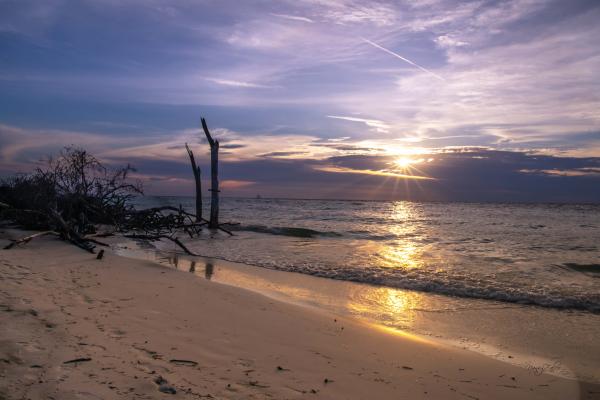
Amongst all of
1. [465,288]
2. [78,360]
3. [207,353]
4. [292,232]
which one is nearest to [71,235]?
[207,353]

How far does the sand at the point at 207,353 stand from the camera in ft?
9.30

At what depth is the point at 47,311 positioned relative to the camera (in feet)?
13.3

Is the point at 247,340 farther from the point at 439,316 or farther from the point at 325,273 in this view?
the point at 325,273

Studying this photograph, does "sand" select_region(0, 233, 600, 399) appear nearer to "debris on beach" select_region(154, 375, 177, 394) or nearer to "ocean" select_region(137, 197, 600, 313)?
"debris on beach" select_region(154, 375, 177, 394)

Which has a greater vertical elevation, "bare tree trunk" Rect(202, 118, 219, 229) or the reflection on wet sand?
"bare tree trunk" Rect(202, 118, 219, 229)

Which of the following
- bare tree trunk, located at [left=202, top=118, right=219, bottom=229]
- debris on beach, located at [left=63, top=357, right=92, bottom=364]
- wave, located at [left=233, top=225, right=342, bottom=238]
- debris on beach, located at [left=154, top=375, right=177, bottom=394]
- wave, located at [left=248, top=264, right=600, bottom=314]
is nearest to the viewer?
debris on beach, located at [left=154, top=375, right=177, bottom=394]

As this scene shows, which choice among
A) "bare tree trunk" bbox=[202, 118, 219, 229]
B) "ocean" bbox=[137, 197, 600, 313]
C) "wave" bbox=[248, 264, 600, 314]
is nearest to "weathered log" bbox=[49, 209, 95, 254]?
"ocean" bbox=[137, 197, 600, 313]

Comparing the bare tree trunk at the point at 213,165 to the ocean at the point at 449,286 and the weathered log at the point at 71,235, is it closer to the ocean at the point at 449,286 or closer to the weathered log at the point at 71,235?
the ocean at the point at 449,286

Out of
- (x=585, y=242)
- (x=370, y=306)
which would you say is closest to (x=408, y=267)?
(x=370, y=306)

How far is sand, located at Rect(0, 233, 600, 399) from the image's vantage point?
2834 mm

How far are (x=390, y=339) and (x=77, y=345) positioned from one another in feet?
10.6

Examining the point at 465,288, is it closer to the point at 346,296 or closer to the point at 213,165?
the point at 346,296

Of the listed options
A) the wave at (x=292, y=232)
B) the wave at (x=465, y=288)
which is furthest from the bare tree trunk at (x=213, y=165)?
the wave at (x=465, y=288)

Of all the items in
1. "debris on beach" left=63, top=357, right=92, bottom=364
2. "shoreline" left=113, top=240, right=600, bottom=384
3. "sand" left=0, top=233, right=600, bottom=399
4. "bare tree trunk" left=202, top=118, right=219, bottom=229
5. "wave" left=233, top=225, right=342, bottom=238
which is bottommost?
"wave" left=233, top=225, right=342, bottom=238
